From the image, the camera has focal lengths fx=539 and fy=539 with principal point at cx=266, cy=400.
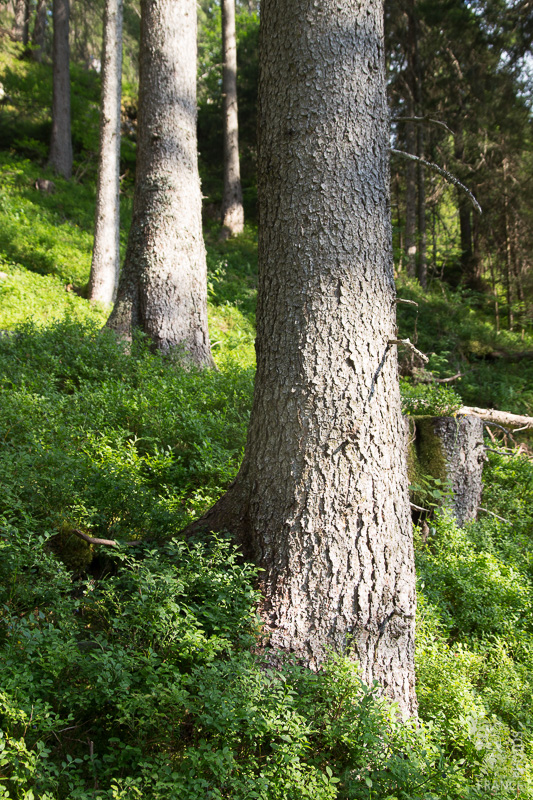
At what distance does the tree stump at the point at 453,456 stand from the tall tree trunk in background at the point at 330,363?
2.26 metres

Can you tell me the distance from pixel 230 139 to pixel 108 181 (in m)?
7.65

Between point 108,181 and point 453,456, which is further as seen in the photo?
point 108,181

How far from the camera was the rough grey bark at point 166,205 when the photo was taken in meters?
6.62

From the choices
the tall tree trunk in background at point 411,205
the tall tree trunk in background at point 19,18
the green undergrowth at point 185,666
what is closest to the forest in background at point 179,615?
the green undergrowth at point 185,666

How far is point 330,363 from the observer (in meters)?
2.88

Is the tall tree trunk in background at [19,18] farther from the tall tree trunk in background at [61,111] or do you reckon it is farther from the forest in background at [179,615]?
the forest in background at [179,615]

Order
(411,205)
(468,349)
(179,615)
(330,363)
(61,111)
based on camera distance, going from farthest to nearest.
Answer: (411,205) → (61,111) → (468,349) → (330,363) → (179,615)

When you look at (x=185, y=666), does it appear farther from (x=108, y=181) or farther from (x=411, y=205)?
(x=411, y=205)

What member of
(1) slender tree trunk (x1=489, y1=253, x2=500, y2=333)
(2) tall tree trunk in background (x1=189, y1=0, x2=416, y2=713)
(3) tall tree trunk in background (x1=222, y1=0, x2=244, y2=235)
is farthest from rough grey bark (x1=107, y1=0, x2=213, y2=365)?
(1) slender tree trunk (x1=489, y1=253, x2=500, y2=333)

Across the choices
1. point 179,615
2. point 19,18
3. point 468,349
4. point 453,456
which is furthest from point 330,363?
point 19,18

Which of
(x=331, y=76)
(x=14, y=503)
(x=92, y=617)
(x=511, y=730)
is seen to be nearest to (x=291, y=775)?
(x=92, y=617)

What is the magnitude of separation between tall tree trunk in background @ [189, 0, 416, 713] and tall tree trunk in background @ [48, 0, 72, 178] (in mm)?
14909

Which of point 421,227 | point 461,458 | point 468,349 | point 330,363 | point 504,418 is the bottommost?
point 461,458

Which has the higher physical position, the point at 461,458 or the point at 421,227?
the point at 421,227
